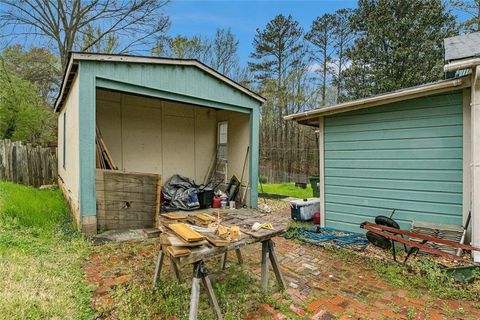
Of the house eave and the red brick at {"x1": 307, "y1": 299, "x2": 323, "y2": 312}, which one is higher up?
the house eave

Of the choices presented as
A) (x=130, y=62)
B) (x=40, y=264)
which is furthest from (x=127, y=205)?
(x=130, y=62)

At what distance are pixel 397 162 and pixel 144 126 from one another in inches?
237

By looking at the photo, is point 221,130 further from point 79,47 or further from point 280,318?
point 79,47

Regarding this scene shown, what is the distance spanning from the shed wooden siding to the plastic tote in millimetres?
648

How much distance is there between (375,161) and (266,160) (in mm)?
9819

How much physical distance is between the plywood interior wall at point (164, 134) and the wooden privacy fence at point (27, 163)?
3735 millimetres

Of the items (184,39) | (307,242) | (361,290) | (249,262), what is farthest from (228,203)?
(184,39)

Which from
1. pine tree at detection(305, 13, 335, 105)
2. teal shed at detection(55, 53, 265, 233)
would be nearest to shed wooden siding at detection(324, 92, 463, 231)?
teal shed at detection(55, 53, 265, 233)

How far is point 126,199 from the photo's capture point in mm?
4598

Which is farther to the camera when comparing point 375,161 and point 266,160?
point 266,160

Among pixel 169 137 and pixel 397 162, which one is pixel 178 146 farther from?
pixel 397 162

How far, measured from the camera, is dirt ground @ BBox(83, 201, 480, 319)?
7.51 ft

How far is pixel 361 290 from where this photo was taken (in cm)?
273

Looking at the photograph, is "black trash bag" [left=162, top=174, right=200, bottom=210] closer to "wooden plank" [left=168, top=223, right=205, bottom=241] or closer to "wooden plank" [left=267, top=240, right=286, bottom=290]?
"wooden plank" [left=267, top=240, right=286, bottom=290]
